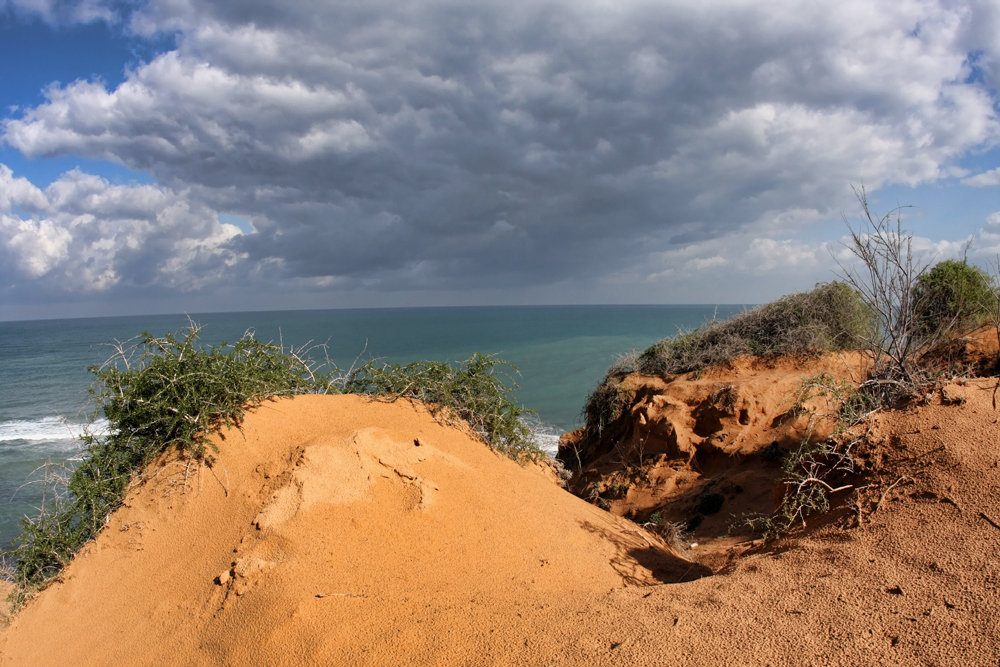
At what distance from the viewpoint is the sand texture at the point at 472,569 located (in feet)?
11.1

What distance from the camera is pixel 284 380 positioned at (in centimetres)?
650

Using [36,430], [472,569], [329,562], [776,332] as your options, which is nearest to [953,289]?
[776,332]

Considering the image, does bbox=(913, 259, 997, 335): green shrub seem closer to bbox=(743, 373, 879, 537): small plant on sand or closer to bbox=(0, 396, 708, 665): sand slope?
bbox=(743, 373, 879, 537): small plant on sand

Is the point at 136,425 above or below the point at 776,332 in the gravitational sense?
below

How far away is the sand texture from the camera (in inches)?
134

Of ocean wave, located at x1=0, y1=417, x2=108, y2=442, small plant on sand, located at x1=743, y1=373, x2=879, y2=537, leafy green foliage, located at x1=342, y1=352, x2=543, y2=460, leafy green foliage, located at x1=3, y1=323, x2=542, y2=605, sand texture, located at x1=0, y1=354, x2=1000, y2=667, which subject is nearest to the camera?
sand texture, located at x1=0, y1=354, x2=1000, y2=667

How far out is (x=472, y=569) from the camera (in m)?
4.74

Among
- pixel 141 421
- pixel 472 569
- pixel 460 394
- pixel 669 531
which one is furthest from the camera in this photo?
pixel 669 531

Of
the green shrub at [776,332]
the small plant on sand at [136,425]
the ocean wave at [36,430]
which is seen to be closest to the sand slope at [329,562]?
the small plant on sand at [136,425]

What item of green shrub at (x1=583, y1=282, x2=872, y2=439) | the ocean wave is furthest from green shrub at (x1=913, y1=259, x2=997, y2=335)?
the ocean wave

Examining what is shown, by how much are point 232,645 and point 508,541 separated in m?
2.45

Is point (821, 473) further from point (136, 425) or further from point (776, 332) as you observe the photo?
point (776, 332)

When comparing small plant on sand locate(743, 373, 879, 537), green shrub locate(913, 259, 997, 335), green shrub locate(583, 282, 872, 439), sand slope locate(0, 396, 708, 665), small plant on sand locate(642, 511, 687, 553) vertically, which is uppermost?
green shrub locate(913, 259, 997, 335)

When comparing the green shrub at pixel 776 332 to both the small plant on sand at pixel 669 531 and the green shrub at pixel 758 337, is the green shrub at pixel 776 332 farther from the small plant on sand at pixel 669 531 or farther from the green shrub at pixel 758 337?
the small plant on sand at pixel 669 531
